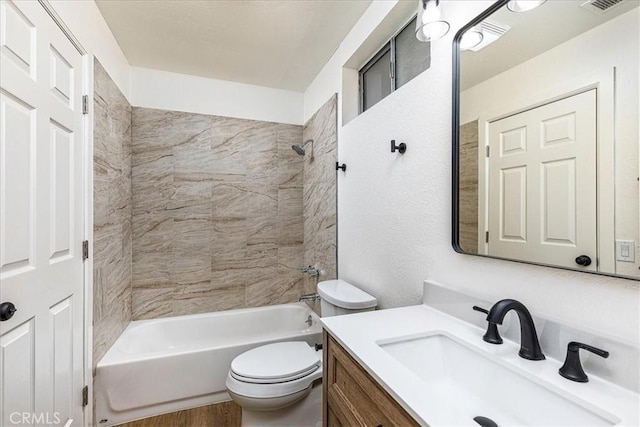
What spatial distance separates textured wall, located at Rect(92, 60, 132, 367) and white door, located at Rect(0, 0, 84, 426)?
0.69 ft

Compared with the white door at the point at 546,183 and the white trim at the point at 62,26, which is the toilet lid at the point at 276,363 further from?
the white trim at the point at 62,26

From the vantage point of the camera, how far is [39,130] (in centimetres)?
117

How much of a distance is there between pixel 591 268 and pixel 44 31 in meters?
2.10

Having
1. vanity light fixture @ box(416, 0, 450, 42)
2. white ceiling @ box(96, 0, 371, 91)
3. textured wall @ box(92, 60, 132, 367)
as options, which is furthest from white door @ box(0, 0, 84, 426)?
vanity light fixture @ box(416, 0, 450, 42)

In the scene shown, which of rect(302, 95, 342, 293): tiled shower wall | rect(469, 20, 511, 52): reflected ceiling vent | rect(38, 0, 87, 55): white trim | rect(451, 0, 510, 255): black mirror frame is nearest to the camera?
rect(469, 20, 511, 52): reflected ceiling vent

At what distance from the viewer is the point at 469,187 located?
41.3 inches

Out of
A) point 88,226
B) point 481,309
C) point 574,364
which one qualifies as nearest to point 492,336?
point 481,309

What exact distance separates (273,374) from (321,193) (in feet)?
4.70

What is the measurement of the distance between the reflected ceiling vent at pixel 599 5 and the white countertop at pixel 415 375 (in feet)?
2.88

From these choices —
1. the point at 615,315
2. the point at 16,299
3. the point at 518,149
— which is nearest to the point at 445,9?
the point at 518,149

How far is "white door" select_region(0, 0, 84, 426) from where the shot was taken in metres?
1.01

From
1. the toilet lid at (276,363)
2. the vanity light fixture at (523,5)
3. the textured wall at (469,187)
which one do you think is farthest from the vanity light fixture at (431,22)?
the toilet lid at (276,363)

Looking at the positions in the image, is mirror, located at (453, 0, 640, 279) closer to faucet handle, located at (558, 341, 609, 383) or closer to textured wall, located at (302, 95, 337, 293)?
faucet handle, located at (558, 341, 609, 383)

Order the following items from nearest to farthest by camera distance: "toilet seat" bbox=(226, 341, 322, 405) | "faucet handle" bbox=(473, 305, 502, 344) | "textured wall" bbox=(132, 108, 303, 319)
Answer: "faucet handle" bbox=(473, 305, 502, 344) < "toilet seat" bbox=(226, 341, 322, 405) < "textured wall" bbox=(132, 108, 303, 319)
